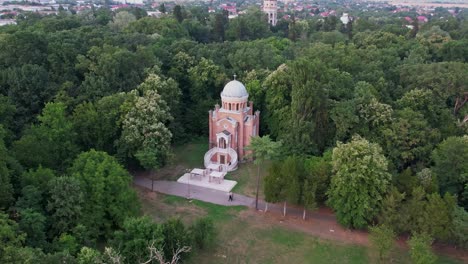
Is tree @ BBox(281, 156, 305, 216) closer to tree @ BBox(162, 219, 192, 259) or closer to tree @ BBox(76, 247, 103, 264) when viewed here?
tree @ BBox(162, 219, 192, 259)

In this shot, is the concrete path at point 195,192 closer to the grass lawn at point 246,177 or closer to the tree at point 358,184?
the grass lawn at point 246,177

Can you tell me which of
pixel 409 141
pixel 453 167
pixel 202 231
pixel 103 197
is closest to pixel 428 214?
pixel 453 167

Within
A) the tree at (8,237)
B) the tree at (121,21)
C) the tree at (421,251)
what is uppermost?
the tree at (121,21)

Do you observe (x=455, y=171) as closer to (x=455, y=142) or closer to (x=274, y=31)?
(x=455, y=142)

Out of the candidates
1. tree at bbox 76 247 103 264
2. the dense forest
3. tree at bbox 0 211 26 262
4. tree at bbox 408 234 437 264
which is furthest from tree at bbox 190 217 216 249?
tree at bbox 408 234 437 264

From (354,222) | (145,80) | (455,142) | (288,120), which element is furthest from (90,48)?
(455,142)

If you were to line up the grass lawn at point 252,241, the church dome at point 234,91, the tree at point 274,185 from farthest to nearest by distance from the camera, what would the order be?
the church dome at point 234,91
the tree at point 274,185
the grass lawn at point 252,241

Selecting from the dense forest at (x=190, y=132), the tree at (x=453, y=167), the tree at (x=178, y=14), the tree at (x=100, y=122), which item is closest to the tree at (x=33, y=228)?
the dense forest at (x=190, y=132)
